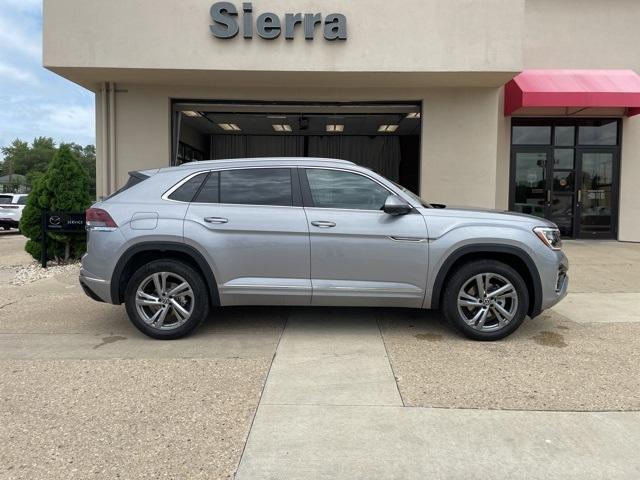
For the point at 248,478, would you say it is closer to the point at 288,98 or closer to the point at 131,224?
the point at 131,224

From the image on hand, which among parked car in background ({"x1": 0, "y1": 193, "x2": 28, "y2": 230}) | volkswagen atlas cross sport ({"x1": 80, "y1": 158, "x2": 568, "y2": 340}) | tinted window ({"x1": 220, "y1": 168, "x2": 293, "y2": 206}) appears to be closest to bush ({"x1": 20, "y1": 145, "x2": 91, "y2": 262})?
volkswagen atlas cross sport ({"x1": 80, "y1": 158, "x2": 568, "y2": 340})

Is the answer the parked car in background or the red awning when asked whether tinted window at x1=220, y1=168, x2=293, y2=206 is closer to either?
the red awning

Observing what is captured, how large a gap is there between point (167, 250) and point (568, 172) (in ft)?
42.0

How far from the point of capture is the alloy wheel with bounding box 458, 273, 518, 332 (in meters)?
5.15

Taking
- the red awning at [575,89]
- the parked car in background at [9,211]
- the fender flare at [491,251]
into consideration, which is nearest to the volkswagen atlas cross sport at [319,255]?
the fender flare at [491,251]

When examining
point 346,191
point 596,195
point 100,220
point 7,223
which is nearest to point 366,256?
point 346,191

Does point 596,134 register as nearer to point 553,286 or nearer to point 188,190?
point 553,286

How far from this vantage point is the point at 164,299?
5223mm

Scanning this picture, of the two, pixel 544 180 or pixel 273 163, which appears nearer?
pixel 273 163

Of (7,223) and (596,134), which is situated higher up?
(596,134)

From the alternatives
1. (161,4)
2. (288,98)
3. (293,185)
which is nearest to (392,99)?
(288,98)

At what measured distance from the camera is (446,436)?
332cm

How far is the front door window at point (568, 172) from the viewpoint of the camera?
14.5 meters

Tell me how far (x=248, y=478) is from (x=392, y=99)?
10036 millimetres
